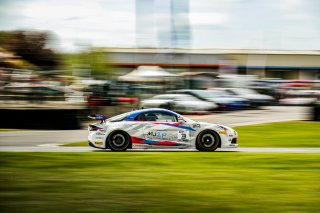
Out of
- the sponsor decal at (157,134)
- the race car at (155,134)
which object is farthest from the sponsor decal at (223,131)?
the sponsor decal at (157,134)

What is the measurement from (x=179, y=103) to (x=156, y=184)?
22.8 m

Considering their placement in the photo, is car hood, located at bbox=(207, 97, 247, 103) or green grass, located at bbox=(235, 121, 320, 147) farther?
car hood, located at bbox=(207, 97, 247, 103)

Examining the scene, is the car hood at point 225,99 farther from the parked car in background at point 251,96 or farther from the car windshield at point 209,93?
the parked car in background at point 251,96

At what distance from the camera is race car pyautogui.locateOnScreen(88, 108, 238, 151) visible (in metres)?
14.9

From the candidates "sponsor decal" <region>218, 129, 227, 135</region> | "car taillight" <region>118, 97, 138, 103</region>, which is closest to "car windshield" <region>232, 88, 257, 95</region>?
"car taillight" <region>118, 97, 138, 103</region>

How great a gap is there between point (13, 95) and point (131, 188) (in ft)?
56.1

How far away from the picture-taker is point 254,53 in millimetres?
69188

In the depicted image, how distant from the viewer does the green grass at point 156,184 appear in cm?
730

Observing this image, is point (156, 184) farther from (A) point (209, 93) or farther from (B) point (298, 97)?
(B) point (298, 97)

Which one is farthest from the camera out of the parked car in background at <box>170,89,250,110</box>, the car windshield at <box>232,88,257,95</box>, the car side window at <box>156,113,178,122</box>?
the car windshield at <box>232,88,257,95</box>

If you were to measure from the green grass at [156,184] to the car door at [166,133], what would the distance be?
237 centimetres

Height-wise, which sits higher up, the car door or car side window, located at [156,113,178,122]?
car side window, located at [156,113,178,122]

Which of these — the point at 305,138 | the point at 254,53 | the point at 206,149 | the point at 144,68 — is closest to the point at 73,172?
the point at 206,149

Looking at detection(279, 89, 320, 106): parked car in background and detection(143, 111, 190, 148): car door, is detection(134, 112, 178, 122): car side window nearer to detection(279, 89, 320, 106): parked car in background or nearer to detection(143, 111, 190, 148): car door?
detection(143, 111, 190, 148): car door
